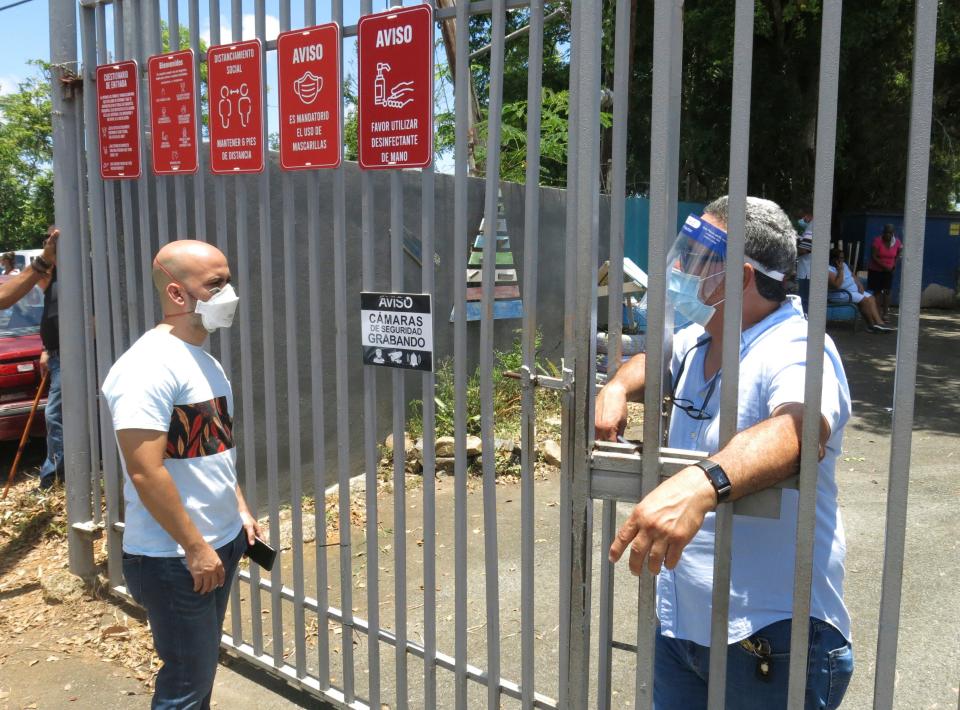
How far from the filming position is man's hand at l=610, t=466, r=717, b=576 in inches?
64.9

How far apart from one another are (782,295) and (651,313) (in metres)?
0.36

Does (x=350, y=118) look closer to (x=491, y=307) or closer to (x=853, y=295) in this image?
(x=853, y=295)

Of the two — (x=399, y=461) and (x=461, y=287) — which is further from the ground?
(x=461, y=287)

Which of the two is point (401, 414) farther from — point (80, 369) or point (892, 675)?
point (80, 369)

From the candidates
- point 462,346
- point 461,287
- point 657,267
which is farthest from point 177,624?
point 657,267

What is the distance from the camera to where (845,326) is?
13.7m

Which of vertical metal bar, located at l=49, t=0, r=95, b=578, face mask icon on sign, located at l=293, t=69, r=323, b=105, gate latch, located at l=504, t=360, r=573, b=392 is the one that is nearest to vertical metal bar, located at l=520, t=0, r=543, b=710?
gate latch, located at l=504, t=360, r=573, b=392

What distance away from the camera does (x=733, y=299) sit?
186 centimetres

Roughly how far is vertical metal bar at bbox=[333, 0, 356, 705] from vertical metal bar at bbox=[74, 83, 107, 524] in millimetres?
1575

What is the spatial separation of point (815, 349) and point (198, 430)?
1.84m

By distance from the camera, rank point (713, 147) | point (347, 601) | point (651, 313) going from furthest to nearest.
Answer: point (713, 147)
point (347, 601)
point (651, 313)

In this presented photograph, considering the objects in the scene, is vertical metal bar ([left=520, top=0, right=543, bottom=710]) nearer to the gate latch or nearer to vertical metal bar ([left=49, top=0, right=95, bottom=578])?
the gate latch

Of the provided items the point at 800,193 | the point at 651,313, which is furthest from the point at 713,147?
the point at 651,313

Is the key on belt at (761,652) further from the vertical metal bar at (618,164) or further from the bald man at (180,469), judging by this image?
the bald man at (180,469)
